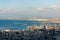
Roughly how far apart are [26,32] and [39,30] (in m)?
0.44

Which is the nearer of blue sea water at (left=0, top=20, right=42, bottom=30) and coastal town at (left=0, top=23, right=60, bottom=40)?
coastal town at (left=0, top=23, right=60, bottom=40)

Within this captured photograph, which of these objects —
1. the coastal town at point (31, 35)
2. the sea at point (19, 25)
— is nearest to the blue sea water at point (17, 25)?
the sea at point (19, 25)

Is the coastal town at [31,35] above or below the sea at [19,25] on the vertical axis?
below

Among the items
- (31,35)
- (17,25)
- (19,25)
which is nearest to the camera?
(31,35)

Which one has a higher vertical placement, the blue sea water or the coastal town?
the blue sea water

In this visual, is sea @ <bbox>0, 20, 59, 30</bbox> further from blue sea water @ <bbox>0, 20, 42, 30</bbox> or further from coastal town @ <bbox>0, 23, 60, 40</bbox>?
coastal town @ <bbox>0, 23, 60, 40</bbox>

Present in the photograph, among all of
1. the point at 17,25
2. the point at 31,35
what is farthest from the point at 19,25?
the point at 31,35

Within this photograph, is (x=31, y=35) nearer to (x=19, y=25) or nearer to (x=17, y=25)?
(x=17, y=25)

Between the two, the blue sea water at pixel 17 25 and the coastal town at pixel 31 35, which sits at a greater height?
the blue sea water at pixel 17 25

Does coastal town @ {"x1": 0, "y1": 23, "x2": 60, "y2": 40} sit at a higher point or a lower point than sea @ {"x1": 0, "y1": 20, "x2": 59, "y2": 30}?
lower

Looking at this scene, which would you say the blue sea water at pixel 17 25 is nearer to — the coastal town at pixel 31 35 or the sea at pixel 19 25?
the sea at pixel 19 25

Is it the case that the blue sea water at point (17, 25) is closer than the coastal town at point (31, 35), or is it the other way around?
the coastal town at point (31, 35)

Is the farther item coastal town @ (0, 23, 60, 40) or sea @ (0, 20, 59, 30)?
sea @ (0, 20, 59, 30)

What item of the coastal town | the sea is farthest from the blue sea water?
the coastal town
